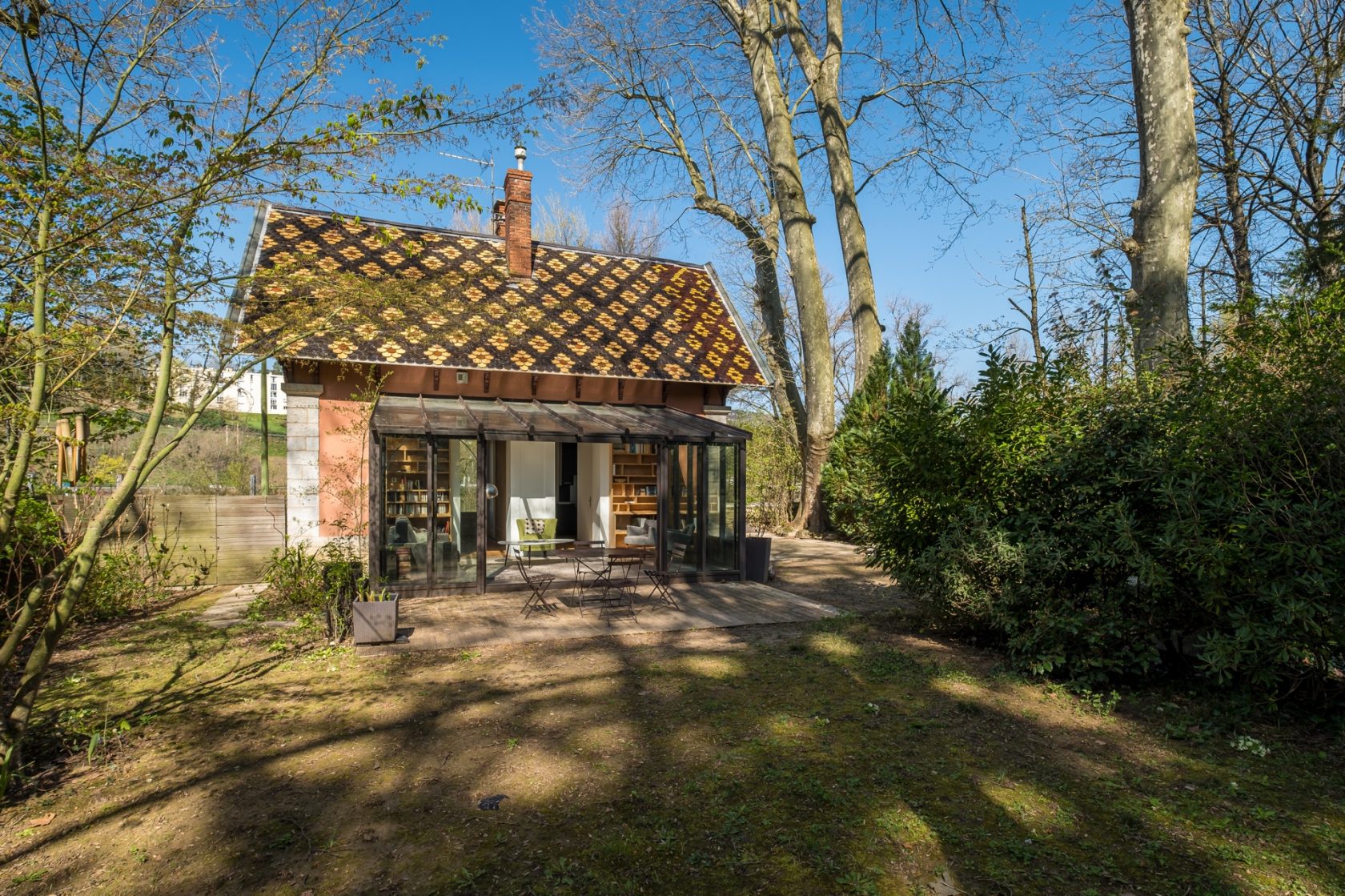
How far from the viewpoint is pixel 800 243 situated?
15.4 meters

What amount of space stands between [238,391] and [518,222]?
546 centimetres

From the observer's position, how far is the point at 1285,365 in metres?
4.75

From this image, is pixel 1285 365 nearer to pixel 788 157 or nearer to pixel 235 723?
pixel 235 723

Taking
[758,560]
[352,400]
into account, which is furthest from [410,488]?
[758,560]

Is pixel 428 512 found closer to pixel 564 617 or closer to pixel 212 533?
pixel 564 617

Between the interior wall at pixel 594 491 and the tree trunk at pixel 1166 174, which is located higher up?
the tree trunk at pixel 1166 174

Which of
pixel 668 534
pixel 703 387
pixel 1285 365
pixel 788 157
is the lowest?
pixel 668 534

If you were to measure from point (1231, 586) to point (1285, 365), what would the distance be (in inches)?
60.1

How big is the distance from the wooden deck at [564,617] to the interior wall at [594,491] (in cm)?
310

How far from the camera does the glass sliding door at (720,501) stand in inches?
421

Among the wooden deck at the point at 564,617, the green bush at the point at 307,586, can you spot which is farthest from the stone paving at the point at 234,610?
the wooden deck at the point at 564,617

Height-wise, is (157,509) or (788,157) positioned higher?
(788,157)

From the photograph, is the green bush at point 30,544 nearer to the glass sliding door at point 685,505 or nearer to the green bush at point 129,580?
the green bush at point 129,580

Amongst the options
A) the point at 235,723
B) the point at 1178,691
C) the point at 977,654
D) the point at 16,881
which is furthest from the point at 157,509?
the point at 1178,691
